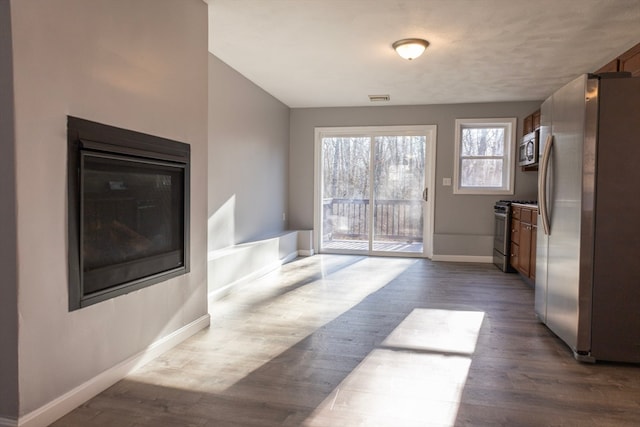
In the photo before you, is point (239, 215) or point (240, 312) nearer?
point (240, 312)

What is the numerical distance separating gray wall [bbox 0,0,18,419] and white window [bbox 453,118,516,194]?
5.57 metres

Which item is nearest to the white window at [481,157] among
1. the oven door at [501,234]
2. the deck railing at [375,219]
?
the oven door at [501,234]

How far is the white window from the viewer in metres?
6.09

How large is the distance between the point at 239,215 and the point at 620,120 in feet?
11.7

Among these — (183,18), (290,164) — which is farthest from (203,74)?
(290,164)

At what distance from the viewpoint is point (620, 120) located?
2.44 meters

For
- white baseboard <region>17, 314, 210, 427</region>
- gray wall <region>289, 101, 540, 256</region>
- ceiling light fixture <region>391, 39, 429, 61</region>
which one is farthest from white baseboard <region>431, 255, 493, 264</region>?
white baseboard <region>17, 314, 210, 427</region>

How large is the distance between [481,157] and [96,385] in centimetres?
564

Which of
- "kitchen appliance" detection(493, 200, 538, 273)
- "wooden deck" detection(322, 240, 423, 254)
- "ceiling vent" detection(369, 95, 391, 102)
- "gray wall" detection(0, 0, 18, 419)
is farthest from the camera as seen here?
"wooden deck" detection(322, 240, 423, 254)

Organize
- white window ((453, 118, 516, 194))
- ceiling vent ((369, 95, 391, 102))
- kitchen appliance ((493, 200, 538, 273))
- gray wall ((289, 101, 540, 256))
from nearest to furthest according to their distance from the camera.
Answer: kitchen appliance ((493, 200, 538, 273))
ceiling vent ((369, 95, 391, 102))
gray wall ((289, 101, 540, 256))
white window ((453, 118, 516, 194))

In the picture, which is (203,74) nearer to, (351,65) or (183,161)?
(183,161)

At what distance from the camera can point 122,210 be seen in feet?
7.29

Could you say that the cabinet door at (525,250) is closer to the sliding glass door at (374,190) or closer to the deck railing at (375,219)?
the sliding glass door at (374,190)

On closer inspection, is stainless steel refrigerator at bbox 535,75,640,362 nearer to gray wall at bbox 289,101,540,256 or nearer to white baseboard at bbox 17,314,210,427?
white baseboard at bbox 17,314,210,427
